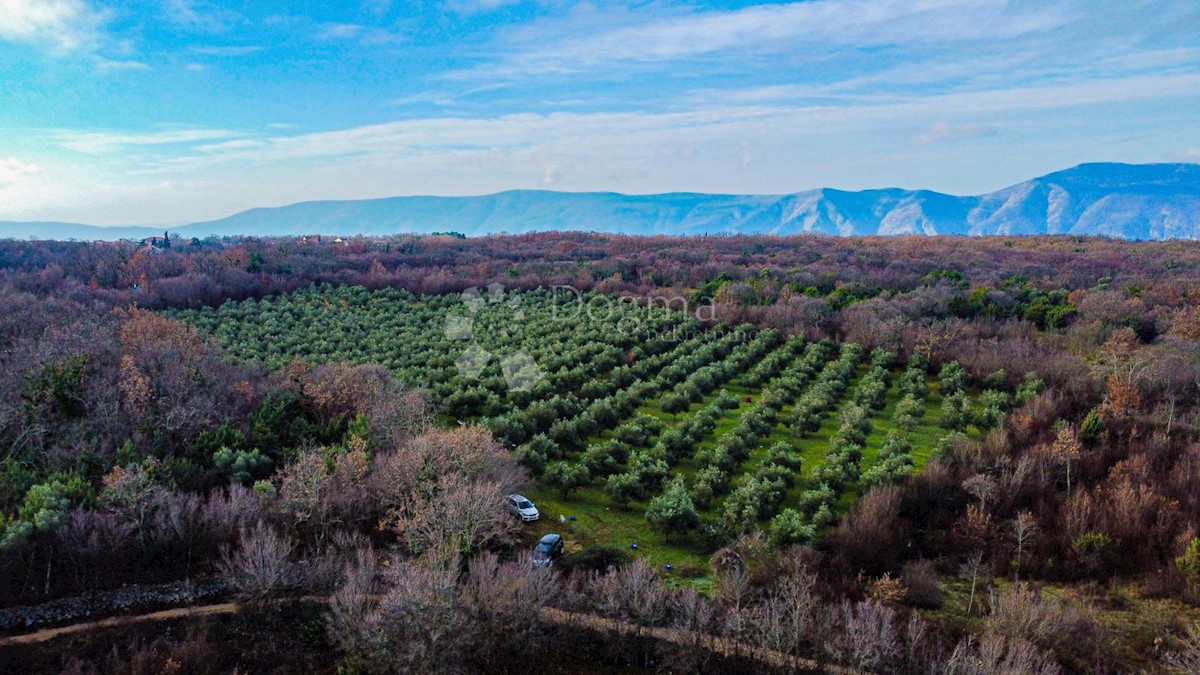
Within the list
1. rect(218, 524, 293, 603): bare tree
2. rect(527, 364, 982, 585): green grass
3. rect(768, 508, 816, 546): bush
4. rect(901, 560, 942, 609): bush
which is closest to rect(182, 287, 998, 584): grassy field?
rect(527, 364, 982, 585): green grass

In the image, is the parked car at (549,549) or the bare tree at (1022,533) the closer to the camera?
the parked car at (549,549)

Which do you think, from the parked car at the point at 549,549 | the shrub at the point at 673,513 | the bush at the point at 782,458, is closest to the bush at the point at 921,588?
the shrub at the point at 673,513

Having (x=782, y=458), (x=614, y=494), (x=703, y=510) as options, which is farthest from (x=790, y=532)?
(x=614, y=494)

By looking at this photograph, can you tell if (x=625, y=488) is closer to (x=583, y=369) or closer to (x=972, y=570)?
(x=972, y=570)

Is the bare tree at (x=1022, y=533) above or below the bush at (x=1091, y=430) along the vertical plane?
below

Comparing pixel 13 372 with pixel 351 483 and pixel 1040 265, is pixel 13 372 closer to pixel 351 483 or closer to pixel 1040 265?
pixel 351 483

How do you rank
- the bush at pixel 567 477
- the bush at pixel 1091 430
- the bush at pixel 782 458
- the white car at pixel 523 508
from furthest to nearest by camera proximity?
the bush at pixel 1091 430 → the bush at pixel 782 458 → the bush at pixel 567 477 → the white car at pixel 523 508

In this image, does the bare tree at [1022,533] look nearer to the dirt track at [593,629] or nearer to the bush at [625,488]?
the dirt track at [593,629]
